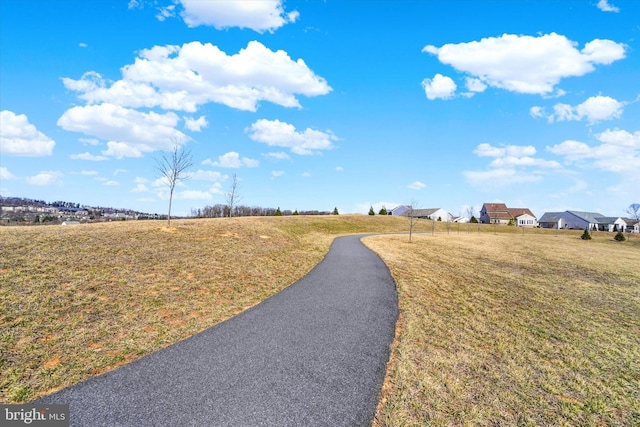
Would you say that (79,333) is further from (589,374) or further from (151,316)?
(589,374)

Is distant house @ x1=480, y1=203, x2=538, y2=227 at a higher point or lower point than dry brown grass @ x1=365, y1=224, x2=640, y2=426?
higher

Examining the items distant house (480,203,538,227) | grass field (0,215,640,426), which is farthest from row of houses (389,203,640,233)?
grass field (0,215,640,426)

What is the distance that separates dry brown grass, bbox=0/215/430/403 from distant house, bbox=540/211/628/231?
330 feet

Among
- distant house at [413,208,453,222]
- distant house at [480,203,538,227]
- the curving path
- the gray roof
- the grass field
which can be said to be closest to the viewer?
the curving path

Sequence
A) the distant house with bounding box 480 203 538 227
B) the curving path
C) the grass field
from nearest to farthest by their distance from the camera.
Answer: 1. the curving path
2. the grass field
3. the distant house with bounding box 480 203 538 227

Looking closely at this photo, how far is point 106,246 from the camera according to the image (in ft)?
47.2

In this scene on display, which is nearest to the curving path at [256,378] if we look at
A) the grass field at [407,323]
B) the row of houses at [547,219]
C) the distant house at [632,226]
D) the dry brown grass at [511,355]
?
the grass field at [407,323]

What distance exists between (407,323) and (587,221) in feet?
344

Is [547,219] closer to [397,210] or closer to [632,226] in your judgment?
[632,226]

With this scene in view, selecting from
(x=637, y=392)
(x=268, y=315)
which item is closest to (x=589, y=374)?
(x=637, y=392)

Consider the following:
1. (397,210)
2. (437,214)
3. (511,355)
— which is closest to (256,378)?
(511,355)

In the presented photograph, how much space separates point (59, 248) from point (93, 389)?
37.6 feet

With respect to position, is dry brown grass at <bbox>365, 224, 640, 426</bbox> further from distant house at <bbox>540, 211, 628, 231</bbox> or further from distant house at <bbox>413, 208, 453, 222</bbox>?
distant house at <bbox>540, 211, 628, 231</bbox>

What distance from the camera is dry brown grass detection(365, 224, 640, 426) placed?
15.8ft
